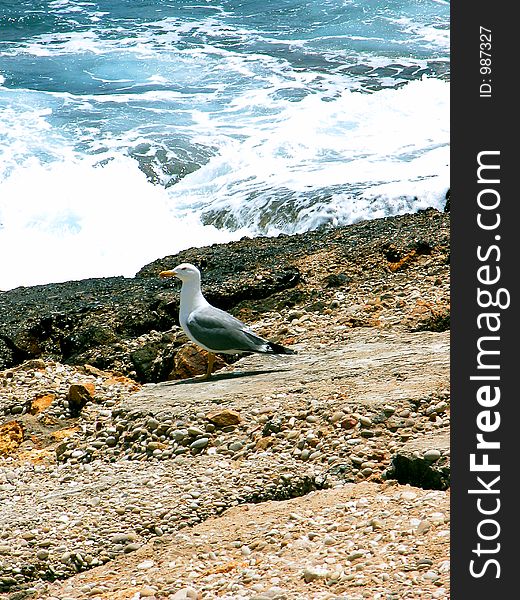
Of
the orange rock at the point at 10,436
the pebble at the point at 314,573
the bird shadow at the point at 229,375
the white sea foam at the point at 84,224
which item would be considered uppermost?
the white sea foam at the point at 84,224

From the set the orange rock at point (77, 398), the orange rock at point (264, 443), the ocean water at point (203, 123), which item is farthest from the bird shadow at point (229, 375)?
the ocean water at point (203, 123)

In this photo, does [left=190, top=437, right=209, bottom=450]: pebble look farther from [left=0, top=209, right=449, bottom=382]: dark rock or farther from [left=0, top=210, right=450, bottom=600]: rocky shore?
[left=0, top=209, right=449, bottom=382]: dark rock

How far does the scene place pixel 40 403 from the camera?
280 inches

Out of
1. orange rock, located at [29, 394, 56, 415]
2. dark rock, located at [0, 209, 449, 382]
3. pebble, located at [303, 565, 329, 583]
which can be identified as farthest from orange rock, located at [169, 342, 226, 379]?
pebble, located at [303, 565, 329, 583]

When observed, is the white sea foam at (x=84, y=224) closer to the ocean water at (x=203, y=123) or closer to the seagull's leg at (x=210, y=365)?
the ocean water at (x=203, y=123)

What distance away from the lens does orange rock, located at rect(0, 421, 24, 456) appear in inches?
260

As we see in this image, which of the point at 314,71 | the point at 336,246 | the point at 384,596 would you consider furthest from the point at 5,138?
the point at 384,596

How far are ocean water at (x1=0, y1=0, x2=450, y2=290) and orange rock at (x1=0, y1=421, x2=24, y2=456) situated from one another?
8.30 metres

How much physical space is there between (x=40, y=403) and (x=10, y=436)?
17.3 inches

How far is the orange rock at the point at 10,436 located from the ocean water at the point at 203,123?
830 cm

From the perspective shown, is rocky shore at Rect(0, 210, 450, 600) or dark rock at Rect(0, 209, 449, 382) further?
dark rock at Rect(0, 209, 449, 382)

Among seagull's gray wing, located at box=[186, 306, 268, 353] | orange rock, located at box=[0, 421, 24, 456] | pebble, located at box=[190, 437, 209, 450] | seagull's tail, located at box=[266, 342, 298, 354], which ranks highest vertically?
seagull's gray wing, located at box=[186, 306, 268, 353]

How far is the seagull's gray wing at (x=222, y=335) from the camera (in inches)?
267

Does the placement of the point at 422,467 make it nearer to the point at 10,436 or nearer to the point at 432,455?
the point at 432,455
